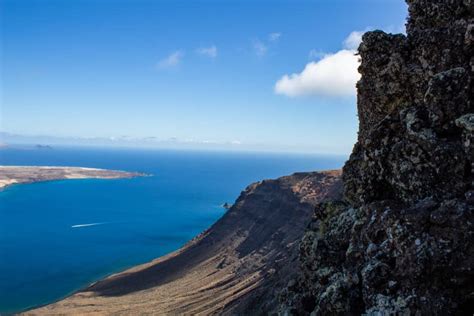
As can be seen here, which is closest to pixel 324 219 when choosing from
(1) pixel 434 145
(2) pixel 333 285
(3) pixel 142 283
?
(2) pixel 333 285

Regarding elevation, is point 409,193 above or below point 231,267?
above

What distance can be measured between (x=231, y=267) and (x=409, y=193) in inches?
3202

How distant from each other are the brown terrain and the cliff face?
30552 millimetres

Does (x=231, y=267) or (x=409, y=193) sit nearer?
(x=409, y=193)

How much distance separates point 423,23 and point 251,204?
108 metres

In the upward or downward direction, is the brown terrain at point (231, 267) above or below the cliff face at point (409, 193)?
below

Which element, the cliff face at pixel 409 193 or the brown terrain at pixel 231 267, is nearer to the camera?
the cliff face at pixel 409 193

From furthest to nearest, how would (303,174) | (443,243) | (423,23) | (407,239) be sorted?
(303,174)
(423,23)
(407,239)
(443,243)

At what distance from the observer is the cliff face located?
10977 millimetres

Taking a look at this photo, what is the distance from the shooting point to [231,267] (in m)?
91.0

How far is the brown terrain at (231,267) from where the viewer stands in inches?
2749

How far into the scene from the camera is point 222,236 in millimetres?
113062

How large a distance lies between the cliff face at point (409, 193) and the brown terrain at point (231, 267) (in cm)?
3055

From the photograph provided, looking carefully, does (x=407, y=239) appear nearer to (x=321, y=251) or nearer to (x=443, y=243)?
(x=443, y=243)
